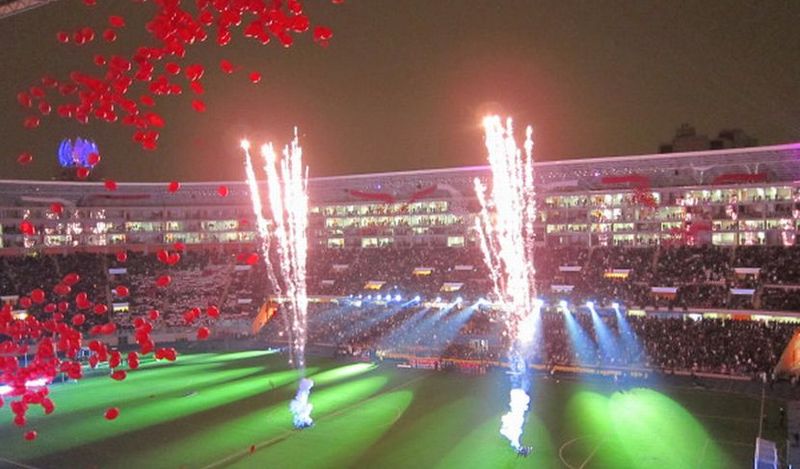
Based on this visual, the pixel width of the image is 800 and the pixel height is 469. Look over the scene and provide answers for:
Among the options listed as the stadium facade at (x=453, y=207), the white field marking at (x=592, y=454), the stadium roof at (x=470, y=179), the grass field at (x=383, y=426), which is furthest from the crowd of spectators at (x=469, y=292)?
the white field marking at (x=592, y=454)

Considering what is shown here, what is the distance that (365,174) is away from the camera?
6669cm

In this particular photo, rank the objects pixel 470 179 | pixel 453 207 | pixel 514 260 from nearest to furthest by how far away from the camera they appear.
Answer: pixel 514 260
pixel 470 179
pixel 453 207

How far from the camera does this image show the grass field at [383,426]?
22703 millimetres

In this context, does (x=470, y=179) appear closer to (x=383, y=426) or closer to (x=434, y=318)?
(x=434, y=318)

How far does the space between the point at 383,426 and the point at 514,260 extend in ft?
71.6

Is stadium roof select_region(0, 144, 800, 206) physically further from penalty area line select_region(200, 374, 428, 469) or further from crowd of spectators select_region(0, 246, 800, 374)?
penalty area line select_region(200, 374, 428, 469)

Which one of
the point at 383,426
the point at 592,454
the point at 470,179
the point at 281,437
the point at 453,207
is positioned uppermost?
the point at 470,179

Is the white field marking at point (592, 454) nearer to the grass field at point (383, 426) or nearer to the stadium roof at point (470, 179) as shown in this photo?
the grass field at point (383, 426)

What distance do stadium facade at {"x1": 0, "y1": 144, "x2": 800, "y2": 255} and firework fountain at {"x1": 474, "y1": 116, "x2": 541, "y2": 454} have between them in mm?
1730

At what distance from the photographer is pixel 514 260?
151ft

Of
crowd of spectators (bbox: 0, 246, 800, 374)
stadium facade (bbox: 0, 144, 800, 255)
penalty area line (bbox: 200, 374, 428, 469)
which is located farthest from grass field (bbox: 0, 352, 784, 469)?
stadium facade (bbox: 0, 144, 800, 255)

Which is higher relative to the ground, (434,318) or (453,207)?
(453,207)

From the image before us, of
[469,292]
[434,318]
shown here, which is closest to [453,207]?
[469,292]

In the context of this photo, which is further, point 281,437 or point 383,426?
point 383,426
